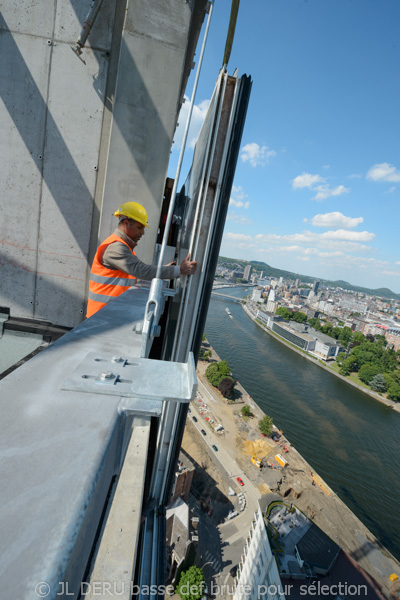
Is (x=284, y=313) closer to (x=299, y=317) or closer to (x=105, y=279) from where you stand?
(x=299, y=317)

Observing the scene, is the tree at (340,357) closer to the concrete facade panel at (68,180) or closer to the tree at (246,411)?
the tree at (246,411)

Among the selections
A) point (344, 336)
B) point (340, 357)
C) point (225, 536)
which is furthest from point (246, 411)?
point (344, 336)

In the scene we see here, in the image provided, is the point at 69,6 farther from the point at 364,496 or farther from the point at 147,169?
the point at 364,496

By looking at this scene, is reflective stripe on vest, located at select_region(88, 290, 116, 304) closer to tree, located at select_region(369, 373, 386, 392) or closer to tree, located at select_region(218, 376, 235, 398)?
tree, located at select_region(218, 376, 235, 398)

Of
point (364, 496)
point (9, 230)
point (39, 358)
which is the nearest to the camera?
point (39, 358)

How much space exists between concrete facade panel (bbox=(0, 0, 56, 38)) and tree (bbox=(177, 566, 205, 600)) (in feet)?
51.6

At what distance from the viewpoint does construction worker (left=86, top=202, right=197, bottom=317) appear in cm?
271

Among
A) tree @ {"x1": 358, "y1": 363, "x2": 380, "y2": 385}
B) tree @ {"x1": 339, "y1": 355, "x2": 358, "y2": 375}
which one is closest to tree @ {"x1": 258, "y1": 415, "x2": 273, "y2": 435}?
tree @ {"x1": 358, "y1": 363, "x2": 380, "y2": 385}

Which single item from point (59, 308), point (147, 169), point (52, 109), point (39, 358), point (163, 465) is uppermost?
point (52, 109)

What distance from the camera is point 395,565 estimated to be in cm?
1401

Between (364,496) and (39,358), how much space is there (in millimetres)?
23423

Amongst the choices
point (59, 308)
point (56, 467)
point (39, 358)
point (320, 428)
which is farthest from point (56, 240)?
point (320, 428)

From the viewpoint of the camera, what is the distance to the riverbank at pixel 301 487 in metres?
14.2

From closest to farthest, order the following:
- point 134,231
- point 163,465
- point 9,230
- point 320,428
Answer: point 163,465, point 134,231, point 9,230, point 320,428
